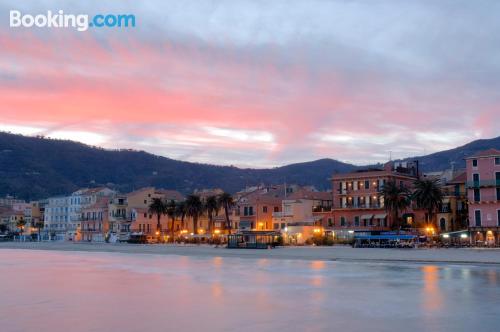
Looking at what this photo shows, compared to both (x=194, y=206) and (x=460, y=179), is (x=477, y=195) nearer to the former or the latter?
(x=460, y=179)

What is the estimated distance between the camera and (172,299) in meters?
25.1

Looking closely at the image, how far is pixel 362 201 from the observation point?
94188 millimetres

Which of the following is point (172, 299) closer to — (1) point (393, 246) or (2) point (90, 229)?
(1) point (393, 246)

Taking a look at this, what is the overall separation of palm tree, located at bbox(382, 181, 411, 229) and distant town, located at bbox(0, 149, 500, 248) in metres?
0.15

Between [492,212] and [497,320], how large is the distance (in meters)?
64.9

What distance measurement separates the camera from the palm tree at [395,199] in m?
86.8

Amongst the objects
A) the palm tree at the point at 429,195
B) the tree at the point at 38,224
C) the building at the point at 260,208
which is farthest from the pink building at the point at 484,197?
the tree at the point at 38,224

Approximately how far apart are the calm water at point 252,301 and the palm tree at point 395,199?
4863 centimetres

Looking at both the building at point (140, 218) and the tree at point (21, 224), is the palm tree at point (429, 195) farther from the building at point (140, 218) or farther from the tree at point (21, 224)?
the tree at point (21, 224)

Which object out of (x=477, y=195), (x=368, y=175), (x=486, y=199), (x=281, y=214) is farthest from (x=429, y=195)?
(x=281, y=214)

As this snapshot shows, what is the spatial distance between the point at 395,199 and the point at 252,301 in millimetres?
65954

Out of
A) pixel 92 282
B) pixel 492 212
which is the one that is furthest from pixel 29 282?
pixel 492 212

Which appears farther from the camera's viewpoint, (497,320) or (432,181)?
(432,181)

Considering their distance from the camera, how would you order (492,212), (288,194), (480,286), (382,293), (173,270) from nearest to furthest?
(382,293), (480,286), (173,270), (492,212), (288,194)
